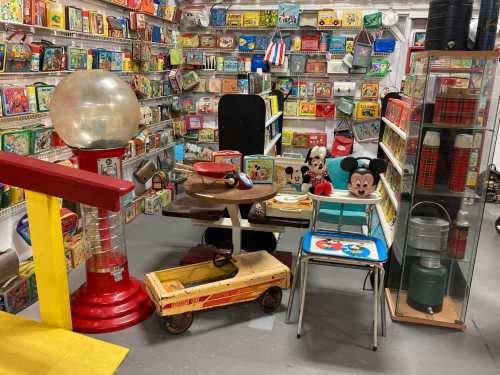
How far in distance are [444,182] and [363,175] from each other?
1.98 ft

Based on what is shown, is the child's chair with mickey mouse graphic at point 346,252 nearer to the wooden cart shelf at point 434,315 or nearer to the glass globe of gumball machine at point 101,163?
the wooden cart shelf at point 434,315

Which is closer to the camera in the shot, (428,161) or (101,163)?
(101,163)

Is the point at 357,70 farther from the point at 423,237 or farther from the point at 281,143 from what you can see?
the point at 423,237

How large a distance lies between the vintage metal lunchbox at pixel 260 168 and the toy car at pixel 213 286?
23.2 inches

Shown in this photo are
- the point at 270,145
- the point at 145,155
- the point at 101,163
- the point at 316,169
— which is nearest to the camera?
the point at 101,163

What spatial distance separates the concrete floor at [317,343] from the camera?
7.68 feet

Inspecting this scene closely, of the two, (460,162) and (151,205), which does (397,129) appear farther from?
(151,205)

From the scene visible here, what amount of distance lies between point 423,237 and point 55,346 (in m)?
2.29

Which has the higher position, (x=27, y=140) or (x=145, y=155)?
(x=27, y=140)

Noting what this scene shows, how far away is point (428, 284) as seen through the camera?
2.76 metres

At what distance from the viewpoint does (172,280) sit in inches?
113

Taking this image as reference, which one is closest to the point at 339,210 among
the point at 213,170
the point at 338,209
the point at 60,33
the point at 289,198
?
the point at 338,209

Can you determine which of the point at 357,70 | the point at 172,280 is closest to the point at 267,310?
the point at 172,280

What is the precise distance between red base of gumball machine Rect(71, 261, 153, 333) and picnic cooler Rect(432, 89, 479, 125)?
2295mm
